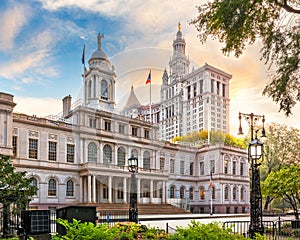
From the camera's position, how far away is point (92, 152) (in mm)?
41281

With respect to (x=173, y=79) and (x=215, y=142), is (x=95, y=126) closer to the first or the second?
(x=173, y=79)

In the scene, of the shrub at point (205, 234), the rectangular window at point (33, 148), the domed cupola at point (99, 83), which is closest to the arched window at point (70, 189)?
the rectangular window at point (33, 148)

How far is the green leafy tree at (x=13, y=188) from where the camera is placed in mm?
11492

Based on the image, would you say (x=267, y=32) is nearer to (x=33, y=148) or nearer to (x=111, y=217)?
(x=111, y=217)

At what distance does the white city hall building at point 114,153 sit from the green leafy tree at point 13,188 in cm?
1339

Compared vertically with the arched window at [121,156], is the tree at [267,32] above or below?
above

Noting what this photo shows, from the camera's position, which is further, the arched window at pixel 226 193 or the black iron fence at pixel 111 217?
the arched window at pixel 226 193

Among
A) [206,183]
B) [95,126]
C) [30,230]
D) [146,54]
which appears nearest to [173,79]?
[146,54]

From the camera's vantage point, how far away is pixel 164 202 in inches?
1780

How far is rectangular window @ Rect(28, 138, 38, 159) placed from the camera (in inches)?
1436

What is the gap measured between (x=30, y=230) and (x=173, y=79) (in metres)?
22.7

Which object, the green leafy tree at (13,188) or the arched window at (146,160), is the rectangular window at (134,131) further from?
the green leafy tree at (13,188)

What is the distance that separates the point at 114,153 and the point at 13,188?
1220 inches

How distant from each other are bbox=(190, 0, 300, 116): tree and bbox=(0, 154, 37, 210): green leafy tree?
26.6 ft
